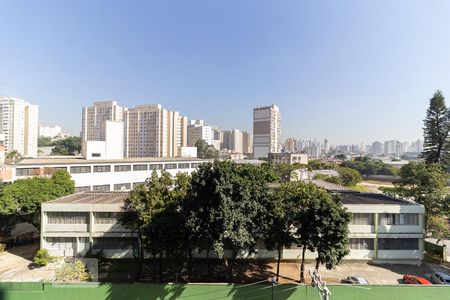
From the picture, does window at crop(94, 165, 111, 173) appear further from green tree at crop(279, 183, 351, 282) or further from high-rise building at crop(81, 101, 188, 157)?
high-rise building at crop(81, 101, 188, 157)

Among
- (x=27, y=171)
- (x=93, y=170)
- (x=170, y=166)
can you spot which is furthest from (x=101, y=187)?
(x=170, y=166)

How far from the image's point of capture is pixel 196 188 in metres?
12.1

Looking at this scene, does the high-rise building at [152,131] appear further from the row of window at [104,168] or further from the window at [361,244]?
the window at [361,244]

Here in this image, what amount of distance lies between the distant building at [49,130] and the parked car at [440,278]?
174m

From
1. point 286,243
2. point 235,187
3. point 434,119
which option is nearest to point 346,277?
point 286,243

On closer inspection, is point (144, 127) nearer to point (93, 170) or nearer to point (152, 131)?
point (152, 131)

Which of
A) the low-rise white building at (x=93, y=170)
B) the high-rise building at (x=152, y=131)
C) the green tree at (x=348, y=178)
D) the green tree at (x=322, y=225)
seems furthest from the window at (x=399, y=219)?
the high-rise building at (x=152, y=131)

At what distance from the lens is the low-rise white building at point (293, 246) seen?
1711cm

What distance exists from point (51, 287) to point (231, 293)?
755cm

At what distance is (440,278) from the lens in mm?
14484

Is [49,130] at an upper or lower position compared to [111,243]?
upper

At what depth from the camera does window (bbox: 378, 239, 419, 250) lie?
17297 mm

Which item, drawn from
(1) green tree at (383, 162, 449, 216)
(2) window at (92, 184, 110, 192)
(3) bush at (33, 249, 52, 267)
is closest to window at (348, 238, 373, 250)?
(1) green tree at (383, 162, 449, 216)

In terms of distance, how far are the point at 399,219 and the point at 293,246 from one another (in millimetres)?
7090
